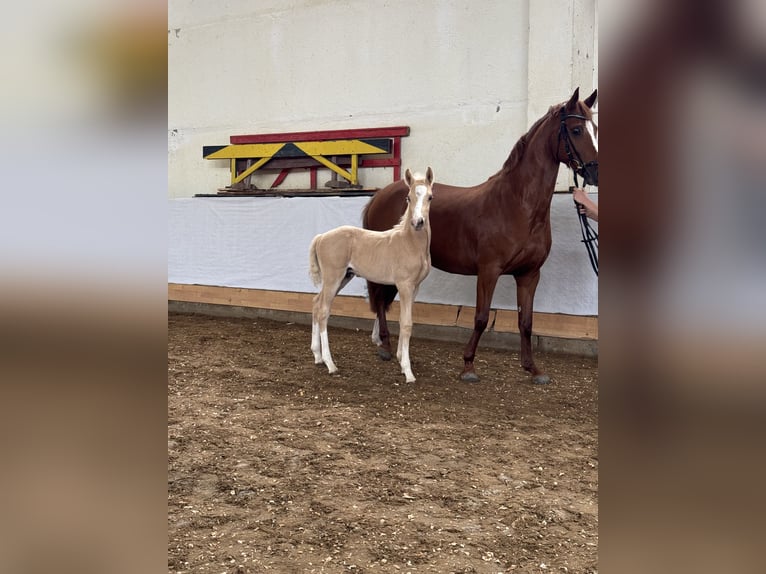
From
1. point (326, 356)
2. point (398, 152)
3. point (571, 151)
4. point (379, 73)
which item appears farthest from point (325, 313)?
point (379, 73)

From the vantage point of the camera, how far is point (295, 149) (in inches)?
265

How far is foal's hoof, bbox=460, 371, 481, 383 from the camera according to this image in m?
3.89

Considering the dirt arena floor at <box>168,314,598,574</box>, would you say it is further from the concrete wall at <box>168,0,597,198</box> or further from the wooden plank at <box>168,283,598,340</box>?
the concrete wall at <box>168,0,597,198</box>

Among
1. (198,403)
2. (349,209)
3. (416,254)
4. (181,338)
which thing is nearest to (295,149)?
(349,209)

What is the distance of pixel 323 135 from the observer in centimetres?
659

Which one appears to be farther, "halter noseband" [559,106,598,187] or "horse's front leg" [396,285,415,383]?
"horse's front leg" [396,285,415,383]

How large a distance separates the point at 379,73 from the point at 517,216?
320cm

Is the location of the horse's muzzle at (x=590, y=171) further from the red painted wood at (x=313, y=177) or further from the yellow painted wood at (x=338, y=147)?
the red painted wood at (x=313, y=177)

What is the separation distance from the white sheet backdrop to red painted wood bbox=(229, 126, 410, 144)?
38.8 inches

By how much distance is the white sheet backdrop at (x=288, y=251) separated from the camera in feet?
15.6

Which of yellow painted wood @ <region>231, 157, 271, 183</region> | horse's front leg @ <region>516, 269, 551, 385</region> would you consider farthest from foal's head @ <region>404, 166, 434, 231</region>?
yellow painted wood @ <region>231, 157, 271, 183</region>
